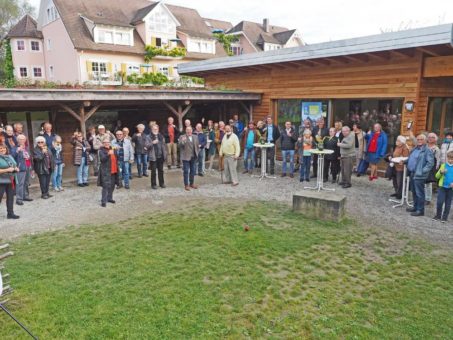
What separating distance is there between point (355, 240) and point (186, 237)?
Result: 8.95 feet

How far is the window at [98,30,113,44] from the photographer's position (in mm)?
26625

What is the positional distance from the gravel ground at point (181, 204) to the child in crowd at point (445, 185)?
19cm

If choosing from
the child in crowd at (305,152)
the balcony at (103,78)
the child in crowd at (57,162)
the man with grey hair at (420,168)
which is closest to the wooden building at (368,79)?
the child in crowd at (305,152)

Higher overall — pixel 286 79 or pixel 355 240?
pixel 286 79

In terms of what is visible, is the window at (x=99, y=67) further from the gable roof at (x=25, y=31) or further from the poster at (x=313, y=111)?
the poster at (x=313, y=111)

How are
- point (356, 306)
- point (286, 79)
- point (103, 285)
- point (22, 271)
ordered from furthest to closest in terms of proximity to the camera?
point (286, 79)
point (22, 271)
point (103, 285)
point (356, 306)

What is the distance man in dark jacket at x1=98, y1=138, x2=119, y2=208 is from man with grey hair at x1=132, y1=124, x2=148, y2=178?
4.74 feet

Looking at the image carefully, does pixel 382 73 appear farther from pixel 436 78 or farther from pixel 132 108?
pixel 132 108

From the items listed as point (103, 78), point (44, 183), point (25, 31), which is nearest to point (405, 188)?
point (44, 183)

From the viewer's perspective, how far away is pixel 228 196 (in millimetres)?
8609

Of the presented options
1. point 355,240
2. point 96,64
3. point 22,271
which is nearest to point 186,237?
point 22,271

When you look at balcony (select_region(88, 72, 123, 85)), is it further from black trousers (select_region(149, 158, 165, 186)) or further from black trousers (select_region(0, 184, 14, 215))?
black trousers (select_region(0, 184, 14, 215))

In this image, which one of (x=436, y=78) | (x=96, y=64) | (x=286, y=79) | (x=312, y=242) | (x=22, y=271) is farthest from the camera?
(x=96, y=64)

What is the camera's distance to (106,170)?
7.71 meters
